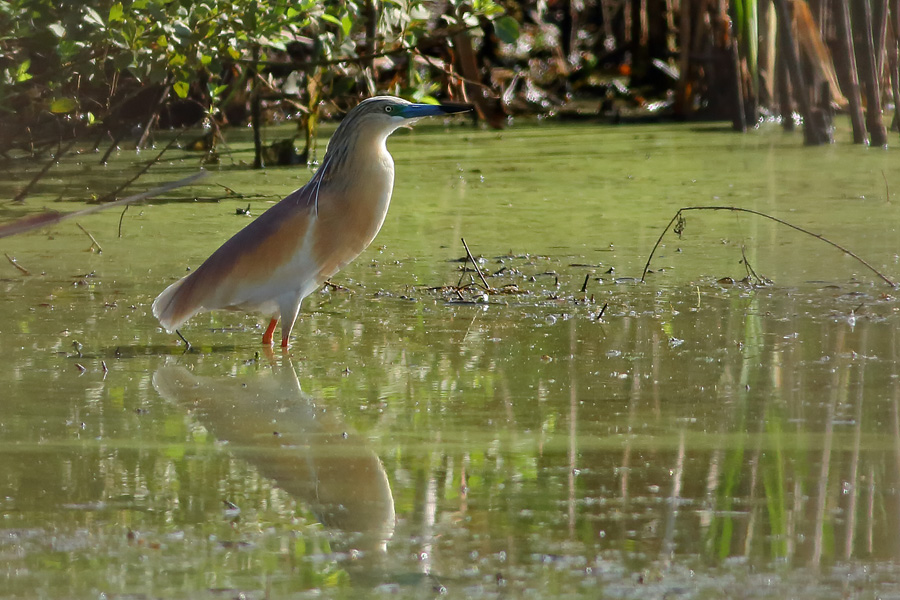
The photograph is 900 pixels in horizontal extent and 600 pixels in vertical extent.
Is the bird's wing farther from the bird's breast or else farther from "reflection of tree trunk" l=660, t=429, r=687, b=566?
"reflection of tree trunk" l=660, t=429, r=687, b=566

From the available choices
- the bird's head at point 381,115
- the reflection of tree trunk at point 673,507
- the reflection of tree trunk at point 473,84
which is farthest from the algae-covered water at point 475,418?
the reflection of tree trunk at point 473,84

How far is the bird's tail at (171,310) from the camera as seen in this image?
385 centimetres

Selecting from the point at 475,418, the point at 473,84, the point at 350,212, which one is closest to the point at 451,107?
the point at 350,212

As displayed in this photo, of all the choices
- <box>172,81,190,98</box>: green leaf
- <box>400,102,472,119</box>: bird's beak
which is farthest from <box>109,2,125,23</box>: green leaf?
<box>400,102,472,119</box>: bird's beak

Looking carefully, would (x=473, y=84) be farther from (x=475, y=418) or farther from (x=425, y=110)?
(x=475, y=418)

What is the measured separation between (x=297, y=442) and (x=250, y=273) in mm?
1164

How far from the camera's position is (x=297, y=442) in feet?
9.43

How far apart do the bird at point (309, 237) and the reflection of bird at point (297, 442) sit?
0.38 metres

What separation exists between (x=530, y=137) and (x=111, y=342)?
5.71 metres

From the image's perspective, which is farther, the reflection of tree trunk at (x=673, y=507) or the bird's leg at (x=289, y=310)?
the bird's leg at (x=289, y=310)

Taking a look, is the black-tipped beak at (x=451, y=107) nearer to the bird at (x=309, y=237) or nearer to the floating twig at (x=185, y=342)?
the bird at (x=309, y=237)

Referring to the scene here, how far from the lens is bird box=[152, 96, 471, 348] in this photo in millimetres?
3924

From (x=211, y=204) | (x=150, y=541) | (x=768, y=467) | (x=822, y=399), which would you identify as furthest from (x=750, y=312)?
(x=211, y=204)

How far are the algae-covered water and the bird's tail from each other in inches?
3.7
